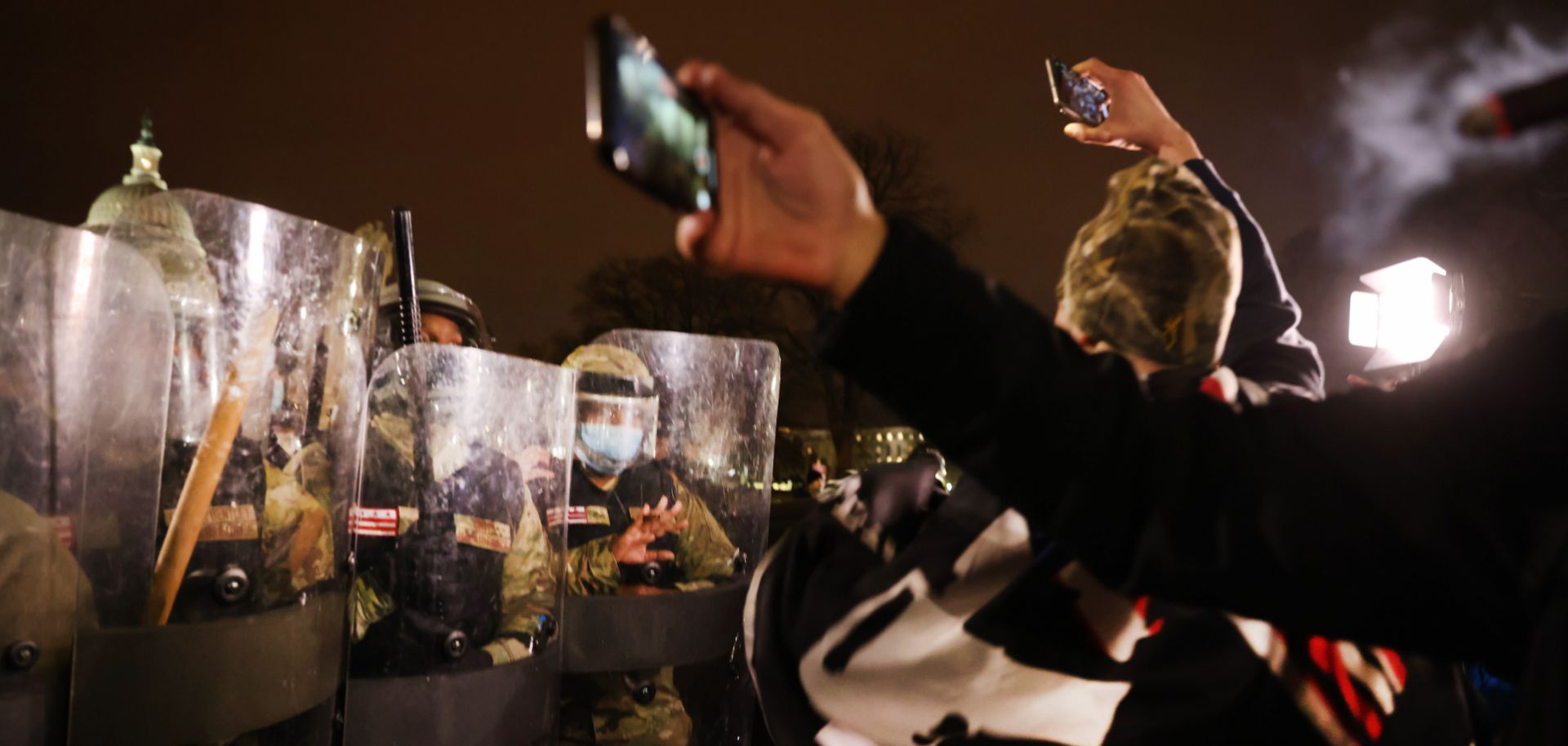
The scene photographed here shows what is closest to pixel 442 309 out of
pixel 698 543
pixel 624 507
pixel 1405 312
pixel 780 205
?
pixel 624 507

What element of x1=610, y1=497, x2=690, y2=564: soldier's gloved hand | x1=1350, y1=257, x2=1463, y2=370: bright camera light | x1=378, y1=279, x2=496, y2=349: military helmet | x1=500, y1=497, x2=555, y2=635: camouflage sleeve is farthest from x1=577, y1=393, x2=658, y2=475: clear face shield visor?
x1=1350, y1=257, x2=1463, y2=370: bright camera light

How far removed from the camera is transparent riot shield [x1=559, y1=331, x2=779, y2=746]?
3.52 meters

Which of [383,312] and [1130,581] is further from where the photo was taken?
[383,312]

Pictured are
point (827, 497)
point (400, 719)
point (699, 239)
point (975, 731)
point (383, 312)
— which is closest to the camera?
point (699, 239)

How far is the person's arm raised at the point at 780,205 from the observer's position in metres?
1.01

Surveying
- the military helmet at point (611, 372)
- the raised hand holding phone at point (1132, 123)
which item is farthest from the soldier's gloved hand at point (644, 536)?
the raised hand holding phone at point (1132, 123)

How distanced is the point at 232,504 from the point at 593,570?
1.49 m

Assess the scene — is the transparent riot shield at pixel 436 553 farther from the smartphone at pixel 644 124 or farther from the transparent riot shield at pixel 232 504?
the smartphone at pixel 644 124

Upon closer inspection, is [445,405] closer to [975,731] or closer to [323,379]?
[323,379]

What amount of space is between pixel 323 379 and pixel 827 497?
4.37 feet

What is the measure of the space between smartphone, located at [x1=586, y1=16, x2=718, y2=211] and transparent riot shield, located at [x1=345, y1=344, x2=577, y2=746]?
1962 mm

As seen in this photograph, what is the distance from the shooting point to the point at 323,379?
2.44 meters

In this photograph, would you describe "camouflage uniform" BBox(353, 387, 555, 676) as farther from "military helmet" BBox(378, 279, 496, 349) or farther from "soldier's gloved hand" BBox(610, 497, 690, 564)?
"military helmet" BBox(378, 279, 496, 349)

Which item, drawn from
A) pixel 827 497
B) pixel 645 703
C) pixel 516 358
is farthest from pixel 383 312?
pixel 827 497
